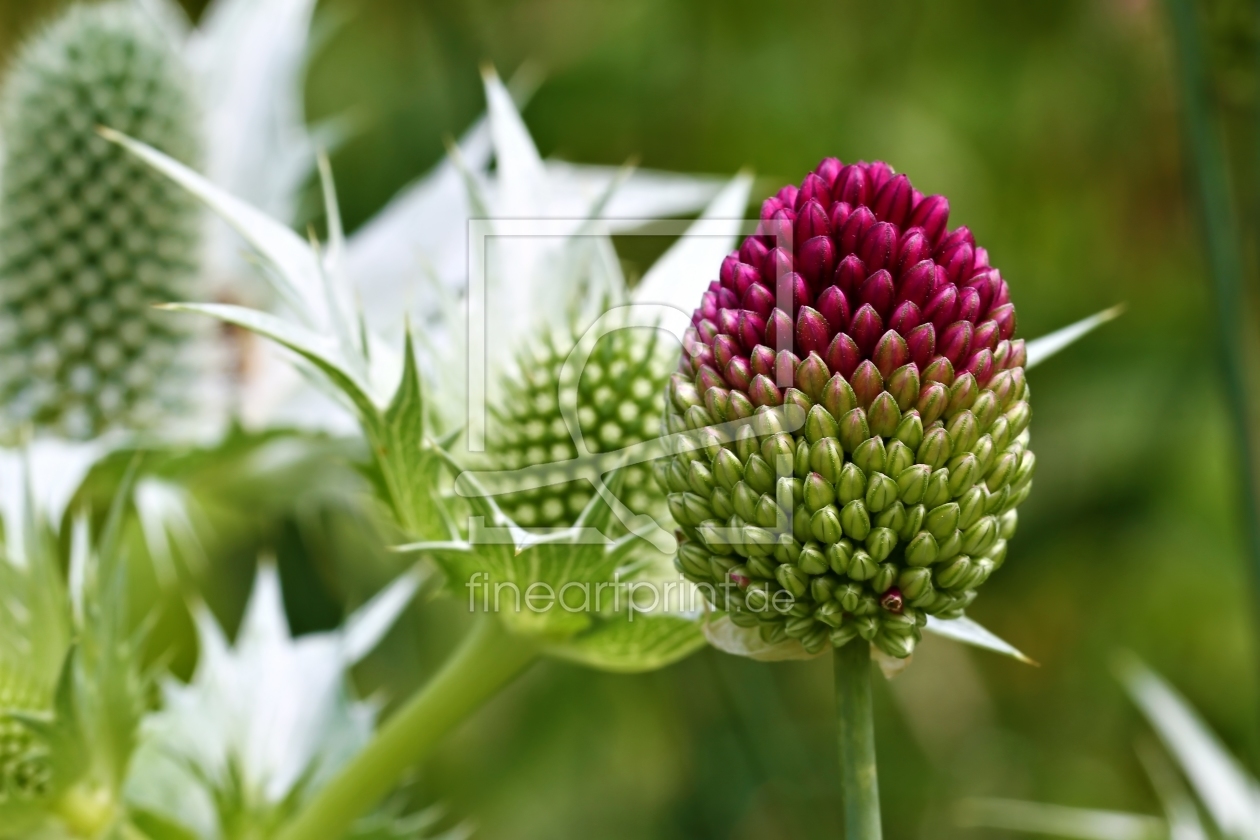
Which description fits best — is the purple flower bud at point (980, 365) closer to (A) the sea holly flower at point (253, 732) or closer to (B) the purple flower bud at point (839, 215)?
(B) the purple flower bud at point (839, 215)

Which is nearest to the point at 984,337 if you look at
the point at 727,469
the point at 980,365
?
the point at 980,365

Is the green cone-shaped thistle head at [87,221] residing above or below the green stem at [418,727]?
above

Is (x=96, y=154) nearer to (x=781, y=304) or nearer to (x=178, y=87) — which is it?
(x=178, y=87)

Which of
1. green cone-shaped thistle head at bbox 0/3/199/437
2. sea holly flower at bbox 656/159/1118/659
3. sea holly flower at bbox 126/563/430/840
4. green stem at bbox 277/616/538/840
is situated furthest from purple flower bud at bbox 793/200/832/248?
green cone-shaped thistle head at bbox 0/3/199/437

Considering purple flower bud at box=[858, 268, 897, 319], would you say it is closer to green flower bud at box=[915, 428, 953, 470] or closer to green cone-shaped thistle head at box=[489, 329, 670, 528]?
green flower bud at box=[915, 428, 953, 470]

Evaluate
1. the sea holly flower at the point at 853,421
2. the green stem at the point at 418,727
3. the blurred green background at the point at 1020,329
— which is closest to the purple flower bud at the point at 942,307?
A: the sea holly flower at the point at 853,421

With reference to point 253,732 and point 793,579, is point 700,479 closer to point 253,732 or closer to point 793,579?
point 793,579

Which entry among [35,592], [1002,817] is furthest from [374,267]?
[1002,817]

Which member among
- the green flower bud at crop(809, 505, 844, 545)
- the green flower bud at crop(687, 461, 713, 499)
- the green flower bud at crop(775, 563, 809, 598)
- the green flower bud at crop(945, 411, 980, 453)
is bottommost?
the green flower bud at crop(775, 563, 809, 598)
